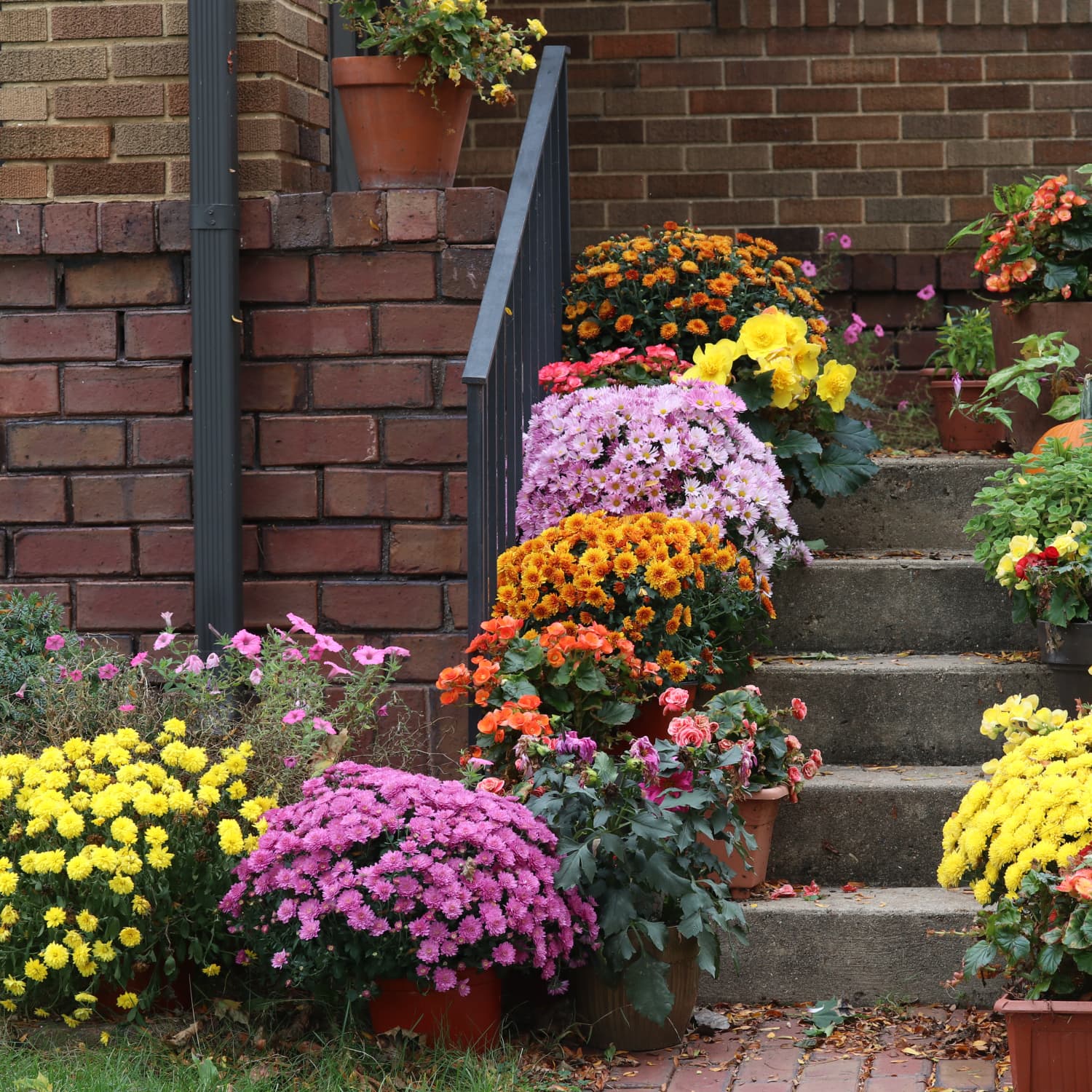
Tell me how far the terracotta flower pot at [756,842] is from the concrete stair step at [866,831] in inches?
5.5

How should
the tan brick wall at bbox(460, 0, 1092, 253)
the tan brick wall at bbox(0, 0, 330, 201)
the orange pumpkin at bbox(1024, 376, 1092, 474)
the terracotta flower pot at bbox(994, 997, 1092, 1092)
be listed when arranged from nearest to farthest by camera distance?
the terracotta flower pot at bbox(994, 997, 1092, 1092) → the tan brick wall at bbox(0, 0, 330, 201) → the orange pumpkin at bbox(1024, 376, 1092, 474) → the tan brick wall at bbox(460, 0, 1092, 253)

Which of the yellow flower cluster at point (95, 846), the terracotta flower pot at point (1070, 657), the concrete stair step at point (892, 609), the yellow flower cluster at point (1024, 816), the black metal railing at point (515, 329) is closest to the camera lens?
the yellow flower cluster at point (1024, 816)

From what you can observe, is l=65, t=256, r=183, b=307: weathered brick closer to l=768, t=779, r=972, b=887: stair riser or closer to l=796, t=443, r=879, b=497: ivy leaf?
l=796, t=443, r=879, b=497: ivy leaf

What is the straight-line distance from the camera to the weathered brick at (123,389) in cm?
347

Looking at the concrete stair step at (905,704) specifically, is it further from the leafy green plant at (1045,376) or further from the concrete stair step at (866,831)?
the leafy green plant at (1045,376)

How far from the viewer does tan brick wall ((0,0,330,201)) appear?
3443 millimetres

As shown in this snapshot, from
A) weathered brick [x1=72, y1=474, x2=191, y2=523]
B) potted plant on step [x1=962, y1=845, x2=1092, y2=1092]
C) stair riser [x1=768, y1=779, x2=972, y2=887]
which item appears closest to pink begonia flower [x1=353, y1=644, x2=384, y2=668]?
weathered brick [x1=72, y1=474, x2=191, y2=523]

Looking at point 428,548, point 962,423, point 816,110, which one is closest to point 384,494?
point 428,548

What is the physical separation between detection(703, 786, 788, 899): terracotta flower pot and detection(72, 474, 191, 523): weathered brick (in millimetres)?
1469

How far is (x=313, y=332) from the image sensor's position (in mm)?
3426

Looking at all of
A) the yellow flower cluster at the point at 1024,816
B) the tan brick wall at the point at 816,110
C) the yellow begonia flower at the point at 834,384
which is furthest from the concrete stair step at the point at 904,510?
the tan brick wall at the point at 816,110

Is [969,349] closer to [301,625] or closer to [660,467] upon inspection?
[660,467]

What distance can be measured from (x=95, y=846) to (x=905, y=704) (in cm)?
182

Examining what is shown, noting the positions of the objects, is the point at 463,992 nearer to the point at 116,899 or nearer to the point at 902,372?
the point at 116,899
